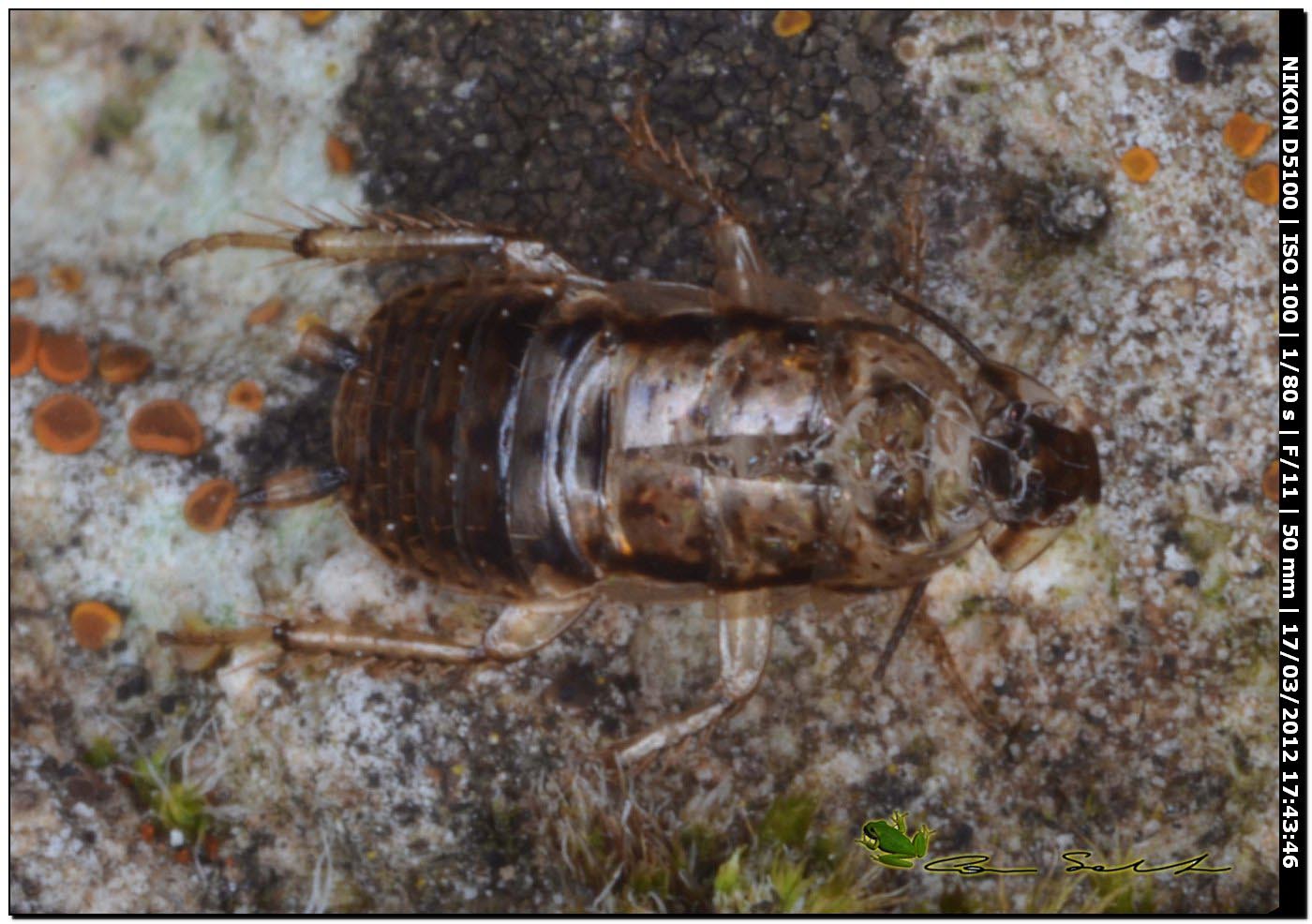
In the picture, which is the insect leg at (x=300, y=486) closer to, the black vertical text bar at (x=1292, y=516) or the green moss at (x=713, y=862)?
the green moss at (x=713, y=862)

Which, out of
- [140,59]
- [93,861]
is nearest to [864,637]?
[93,861]

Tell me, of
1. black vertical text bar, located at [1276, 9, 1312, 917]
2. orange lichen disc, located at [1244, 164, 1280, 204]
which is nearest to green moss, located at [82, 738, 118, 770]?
black vertical text bar, located at [1276, 9, 1312, 917]

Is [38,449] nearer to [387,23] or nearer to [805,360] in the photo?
[387,23]

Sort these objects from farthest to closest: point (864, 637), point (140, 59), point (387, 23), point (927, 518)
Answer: point (140, 59) < point (387, 23) < point (864, 637) < point (927, 518)

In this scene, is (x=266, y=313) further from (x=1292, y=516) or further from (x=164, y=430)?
(x=1292, y=516)

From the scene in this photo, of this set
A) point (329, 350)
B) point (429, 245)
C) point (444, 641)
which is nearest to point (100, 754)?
point (444, 641)

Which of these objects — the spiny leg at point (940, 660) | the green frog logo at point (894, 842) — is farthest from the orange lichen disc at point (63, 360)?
the green frog logo at point (894, 842)

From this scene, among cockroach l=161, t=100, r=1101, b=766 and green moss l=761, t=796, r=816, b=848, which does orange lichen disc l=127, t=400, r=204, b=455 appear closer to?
cockroach l=161, t=100, r=1101, b=766
